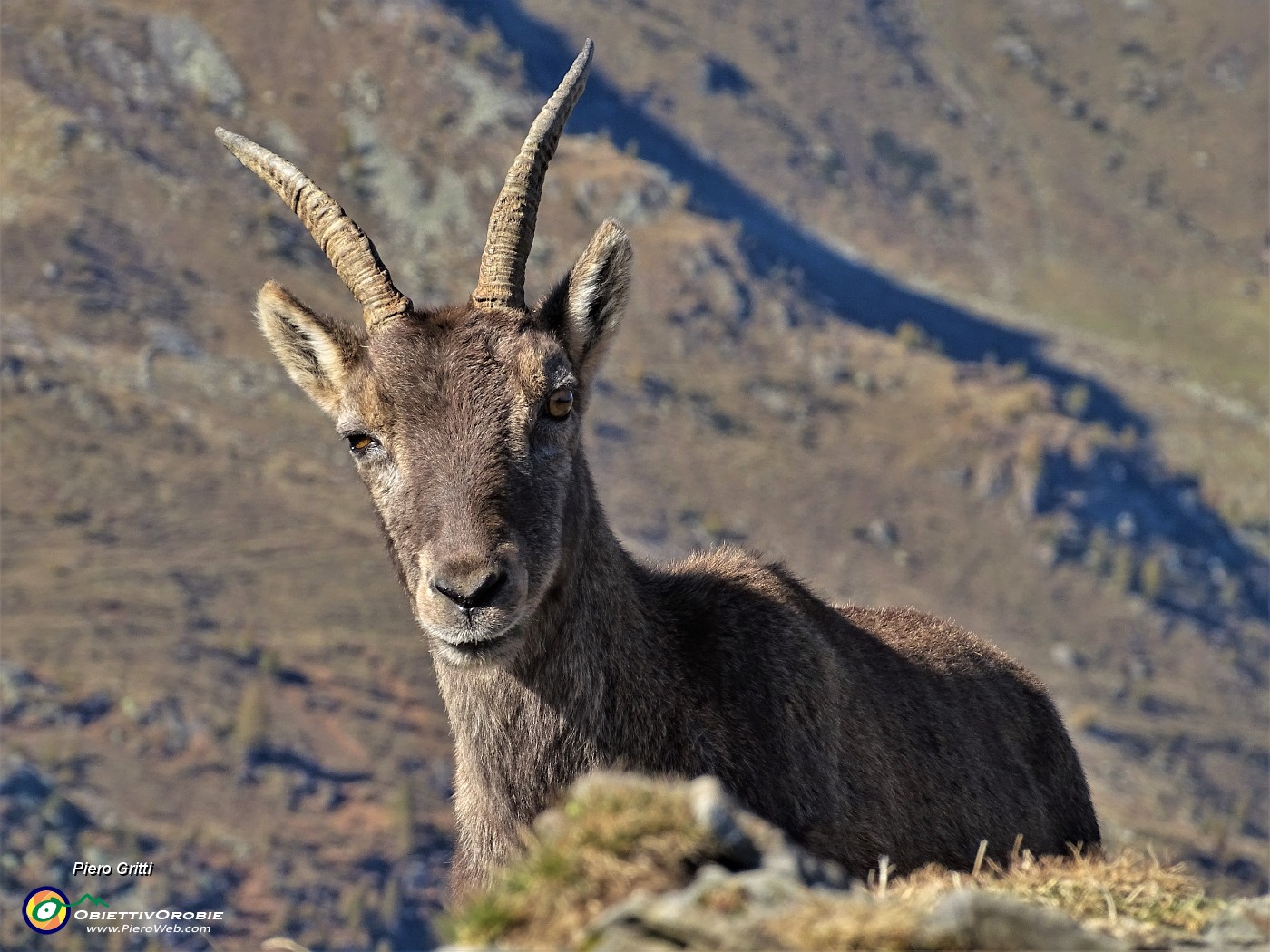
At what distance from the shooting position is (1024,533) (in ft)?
618

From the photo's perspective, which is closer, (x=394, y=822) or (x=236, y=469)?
(x=394, y=822)

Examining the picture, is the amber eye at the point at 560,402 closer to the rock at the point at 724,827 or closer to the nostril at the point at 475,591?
the nostril at the point at 475,591

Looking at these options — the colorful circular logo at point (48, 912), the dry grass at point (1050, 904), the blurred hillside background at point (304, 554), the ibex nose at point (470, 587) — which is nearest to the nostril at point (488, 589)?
the ibex nose at point (470, 587)

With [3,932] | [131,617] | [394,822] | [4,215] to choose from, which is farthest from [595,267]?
[4,215]

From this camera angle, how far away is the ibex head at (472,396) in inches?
487

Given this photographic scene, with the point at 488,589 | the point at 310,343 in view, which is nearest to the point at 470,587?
the point at 488,589

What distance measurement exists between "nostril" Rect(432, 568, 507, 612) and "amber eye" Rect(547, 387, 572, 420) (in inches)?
78.3

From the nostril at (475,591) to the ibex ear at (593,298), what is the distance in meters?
2.86

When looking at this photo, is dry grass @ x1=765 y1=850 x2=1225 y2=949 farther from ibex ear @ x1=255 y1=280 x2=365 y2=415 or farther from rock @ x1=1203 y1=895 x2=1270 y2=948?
ibex ear @ x1=255 y1=280 x2=365 y2=415

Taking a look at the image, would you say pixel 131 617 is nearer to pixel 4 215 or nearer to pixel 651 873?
pixel 4 215

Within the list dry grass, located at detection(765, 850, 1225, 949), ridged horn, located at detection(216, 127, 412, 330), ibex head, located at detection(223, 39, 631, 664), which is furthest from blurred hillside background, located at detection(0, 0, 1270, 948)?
dry grass, located at detection(765, 850, 1225, 949)

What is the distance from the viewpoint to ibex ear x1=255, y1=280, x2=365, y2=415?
14336 millimetres

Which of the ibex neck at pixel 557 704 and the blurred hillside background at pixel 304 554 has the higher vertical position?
the ibex neck at pixel 557 704

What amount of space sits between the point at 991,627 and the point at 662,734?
157 m
